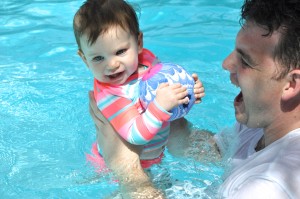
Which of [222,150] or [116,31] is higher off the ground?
[116,31]

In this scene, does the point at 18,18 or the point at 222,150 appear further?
the point at 18,18

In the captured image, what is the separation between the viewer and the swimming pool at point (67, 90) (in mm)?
3941

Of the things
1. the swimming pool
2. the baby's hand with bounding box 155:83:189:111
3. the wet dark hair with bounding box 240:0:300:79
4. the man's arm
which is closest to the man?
the wet dark hair with bounding box 240:0:300:79

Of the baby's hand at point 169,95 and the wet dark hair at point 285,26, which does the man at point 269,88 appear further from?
the baby's hand at point 169,95

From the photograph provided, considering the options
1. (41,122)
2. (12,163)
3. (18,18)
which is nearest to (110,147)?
(12,163)

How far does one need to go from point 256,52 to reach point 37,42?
4090mm

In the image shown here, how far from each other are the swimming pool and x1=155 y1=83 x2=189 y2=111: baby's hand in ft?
1.81

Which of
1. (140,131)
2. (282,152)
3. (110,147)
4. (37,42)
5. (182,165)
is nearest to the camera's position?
(282,152)

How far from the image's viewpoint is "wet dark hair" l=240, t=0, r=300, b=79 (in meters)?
2.32

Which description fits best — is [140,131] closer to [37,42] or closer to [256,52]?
[256,52]

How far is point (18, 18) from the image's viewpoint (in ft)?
22.0

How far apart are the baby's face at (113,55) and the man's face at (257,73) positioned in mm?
767

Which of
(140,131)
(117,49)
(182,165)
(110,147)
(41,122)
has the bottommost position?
(41,122)

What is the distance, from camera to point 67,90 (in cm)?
519
